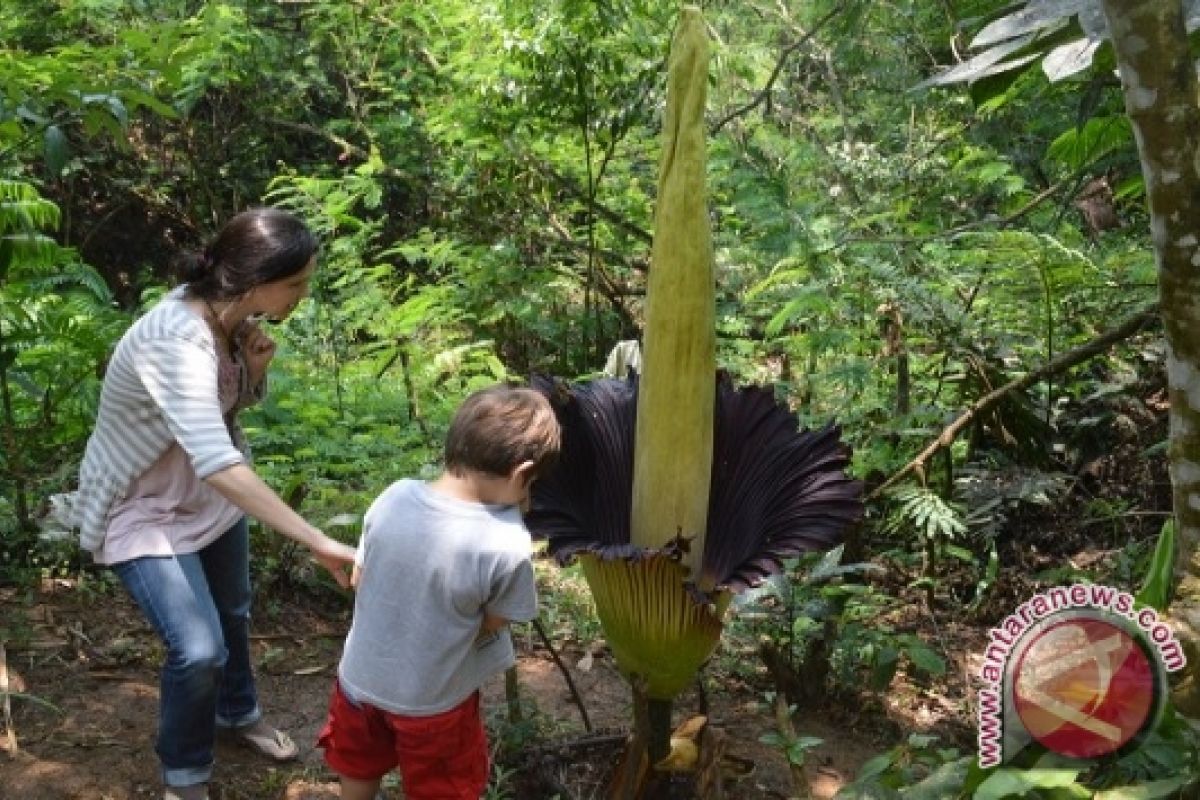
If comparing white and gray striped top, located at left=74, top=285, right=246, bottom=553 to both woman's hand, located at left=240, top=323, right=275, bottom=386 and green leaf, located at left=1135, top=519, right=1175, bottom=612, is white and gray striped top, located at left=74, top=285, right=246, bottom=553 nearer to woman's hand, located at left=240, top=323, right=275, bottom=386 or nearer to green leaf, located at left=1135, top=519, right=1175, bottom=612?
woman's hand, located at left=240, top=323, right=275, bottom=386

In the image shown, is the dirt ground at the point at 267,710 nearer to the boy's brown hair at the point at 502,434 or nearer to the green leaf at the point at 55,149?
the boy's brown hair at the point at 502,434

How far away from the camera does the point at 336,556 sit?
6.38 feet

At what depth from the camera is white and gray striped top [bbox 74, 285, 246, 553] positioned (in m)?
2.01

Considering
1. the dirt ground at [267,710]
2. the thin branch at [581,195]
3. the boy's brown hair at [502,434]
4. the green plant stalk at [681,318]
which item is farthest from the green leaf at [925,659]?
the thin branch at [581,195]

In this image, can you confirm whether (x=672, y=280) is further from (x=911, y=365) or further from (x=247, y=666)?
(x=911, y=365)

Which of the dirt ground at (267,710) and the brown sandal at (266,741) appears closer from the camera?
the dirt ground at (267,710)

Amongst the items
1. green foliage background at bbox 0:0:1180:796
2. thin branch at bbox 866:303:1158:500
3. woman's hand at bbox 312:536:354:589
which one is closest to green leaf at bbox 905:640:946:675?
green foliage background at bbox 0:0:1180:796

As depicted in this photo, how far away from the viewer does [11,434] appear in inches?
127

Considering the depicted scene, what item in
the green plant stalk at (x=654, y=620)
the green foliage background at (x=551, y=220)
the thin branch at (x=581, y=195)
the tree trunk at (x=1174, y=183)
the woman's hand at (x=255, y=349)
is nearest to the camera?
the tree trunk at (x=1174, y=183)

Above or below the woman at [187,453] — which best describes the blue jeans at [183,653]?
below

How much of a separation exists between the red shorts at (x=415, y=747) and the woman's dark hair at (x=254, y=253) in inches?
31.4

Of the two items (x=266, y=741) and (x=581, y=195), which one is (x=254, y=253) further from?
(x=581, y=195)

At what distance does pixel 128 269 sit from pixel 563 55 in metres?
4.33

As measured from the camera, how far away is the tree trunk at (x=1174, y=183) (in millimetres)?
1421
